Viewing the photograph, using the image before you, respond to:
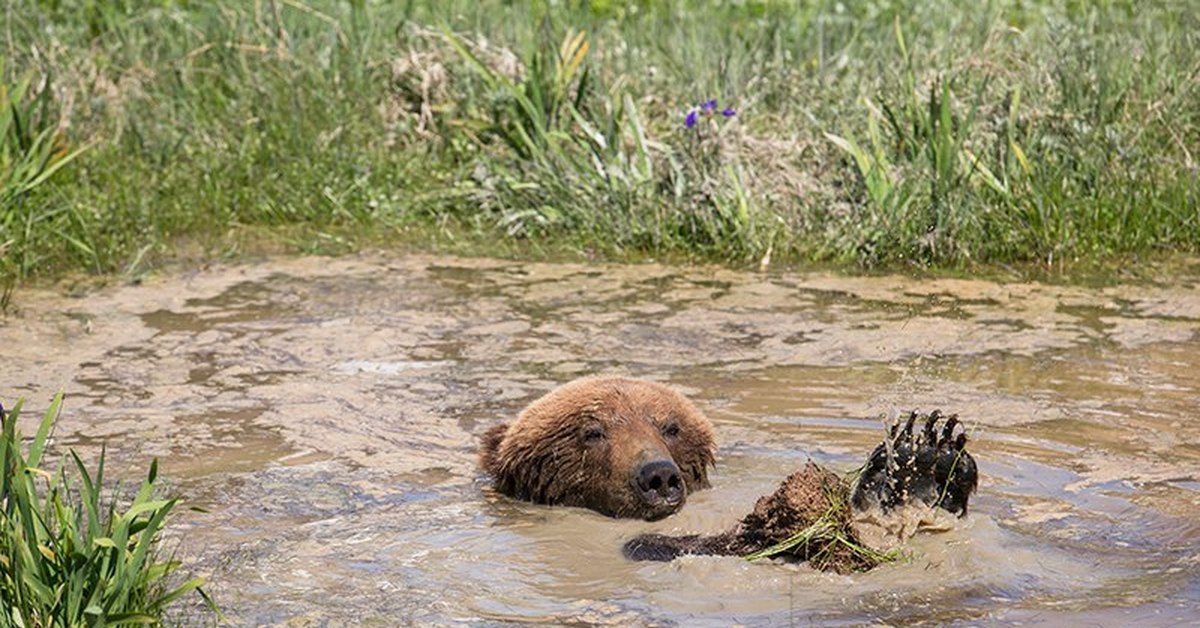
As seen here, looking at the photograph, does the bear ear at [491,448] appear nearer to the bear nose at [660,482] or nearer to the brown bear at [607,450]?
the brown bear at [607,450]

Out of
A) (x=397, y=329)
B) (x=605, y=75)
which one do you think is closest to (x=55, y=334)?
(x=397, y=329)

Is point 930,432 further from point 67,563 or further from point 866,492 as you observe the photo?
point 67,563

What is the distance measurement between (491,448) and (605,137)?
12.1 feet

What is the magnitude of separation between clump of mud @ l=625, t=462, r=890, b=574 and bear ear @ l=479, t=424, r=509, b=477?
1168 millimetres

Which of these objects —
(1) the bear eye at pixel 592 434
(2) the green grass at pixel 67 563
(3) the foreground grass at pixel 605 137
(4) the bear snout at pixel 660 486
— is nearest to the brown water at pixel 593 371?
(4) the bear snout at pixel 660 486

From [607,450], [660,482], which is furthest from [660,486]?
[607,450]

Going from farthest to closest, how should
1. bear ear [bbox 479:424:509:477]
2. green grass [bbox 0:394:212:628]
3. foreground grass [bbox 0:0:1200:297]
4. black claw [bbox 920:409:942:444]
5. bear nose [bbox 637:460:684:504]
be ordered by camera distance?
foreground grass [bbox 0:0:1200:297] < bear ear [bbox 479:424:509:477] < bear nose [bbox 637:460:684:504] < black claw [bbox 920:409:942:444] < green grass [bbox 0:394:212:628]

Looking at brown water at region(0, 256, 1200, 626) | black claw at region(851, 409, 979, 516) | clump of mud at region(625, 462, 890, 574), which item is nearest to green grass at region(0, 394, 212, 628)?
brown water at region(0, 256, 1200, 626)

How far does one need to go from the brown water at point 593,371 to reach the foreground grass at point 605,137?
16.9 inches

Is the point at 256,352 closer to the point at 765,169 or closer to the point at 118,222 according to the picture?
the point at 118,222

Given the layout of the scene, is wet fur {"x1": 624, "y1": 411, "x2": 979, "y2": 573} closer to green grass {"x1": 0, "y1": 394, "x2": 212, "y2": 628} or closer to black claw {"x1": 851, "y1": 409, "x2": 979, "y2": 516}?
black claw {"x1": 851, "y1": 409, "x2": 979, "y2": 516}

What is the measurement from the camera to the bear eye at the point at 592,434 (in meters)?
5.60

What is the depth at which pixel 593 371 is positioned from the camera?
696 centimetres

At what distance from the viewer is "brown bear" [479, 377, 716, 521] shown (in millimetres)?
5469
